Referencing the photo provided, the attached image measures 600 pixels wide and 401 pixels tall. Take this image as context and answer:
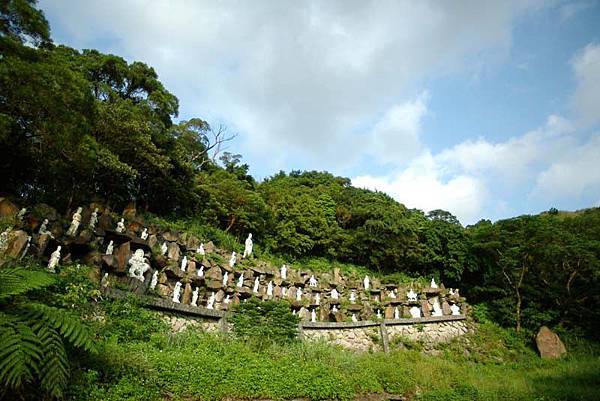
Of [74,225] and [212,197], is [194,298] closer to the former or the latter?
→ [74,225]

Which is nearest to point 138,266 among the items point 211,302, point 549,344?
point 211,302

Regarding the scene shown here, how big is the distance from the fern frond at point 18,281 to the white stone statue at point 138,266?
4.78 meters

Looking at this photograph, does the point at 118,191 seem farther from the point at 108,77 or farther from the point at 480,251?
the point at 480,251

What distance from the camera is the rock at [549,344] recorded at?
14117mm

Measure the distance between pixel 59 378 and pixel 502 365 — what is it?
14.7m

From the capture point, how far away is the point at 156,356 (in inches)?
241

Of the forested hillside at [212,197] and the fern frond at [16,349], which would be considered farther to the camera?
the forested hillside at [212,197]

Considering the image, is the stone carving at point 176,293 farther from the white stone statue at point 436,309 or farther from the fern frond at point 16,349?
the white stone statue at point 436,309

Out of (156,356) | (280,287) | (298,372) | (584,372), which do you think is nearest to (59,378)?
(156,356)

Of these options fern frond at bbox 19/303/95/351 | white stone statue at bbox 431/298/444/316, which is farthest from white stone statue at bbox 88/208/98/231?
white stone statue at bbox 431/298/444/316

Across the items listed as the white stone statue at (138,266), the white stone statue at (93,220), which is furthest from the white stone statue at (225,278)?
the white stone statue at (93,220)

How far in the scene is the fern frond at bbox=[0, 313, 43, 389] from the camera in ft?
11.2

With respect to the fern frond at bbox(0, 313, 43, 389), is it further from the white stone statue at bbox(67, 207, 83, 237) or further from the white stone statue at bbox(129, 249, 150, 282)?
the white stone statue at bbox(67, 207, 83, 237)

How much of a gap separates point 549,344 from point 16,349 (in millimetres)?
17625
